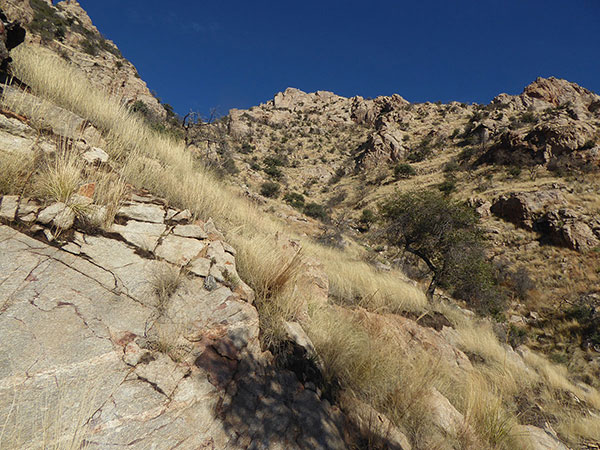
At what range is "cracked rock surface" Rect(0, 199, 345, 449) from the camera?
124 centimetres

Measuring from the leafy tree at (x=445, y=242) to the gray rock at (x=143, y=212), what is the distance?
7.90 meters

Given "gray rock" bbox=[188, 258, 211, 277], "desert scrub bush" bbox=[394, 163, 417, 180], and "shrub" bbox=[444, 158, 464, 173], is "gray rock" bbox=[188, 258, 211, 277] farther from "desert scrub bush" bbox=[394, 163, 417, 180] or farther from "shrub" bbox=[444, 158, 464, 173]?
"desert scrub bush" bbox=[394, 163, 417, 180]

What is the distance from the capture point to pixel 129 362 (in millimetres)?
1529

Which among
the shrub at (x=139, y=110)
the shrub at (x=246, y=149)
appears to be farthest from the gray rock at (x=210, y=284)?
the shrub at (x=246, y=149)

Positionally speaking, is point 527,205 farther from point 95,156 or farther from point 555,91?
point 555,91

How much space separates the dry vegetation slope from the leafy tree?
2.93m

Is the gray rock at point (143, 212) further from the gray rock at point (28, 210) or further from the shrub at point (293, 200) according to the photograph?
the shrub at point (293, 200)

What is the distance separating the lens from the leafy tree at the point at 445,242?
328 inches

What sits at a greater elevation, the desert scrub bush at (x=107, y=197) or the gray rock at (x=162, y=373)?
the desert scrub bush at (x=107, y=197)

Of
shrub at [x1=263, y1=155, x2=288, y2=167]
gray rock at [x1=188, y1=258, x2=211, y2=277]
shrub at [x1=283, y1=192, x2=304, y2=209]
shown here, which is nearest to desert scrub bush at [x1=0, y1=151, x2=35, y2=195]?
gray rock at [x1=188, y1=258, x2=211, y2=277]

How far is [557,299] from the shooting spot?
11.6 m

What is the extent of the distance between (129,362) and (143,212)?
171 centimetres

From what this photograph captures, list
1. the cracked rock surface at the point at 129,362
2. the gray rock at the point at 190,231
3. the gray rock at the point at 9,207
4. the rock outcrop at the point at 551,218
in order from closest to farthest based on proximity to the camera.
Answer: the cracked rock surface at the point at 129,362 < the gray rock at the point at 9,207 < the gray rock at the point at 190,231 < the rock outcrop at the point at 551,218

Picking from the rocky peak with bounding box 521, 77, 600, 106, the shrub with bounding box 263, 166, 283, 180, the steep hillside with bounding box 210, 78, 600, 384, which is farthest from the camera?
the rocky peak with bounding box 521, 77, 600, 106
